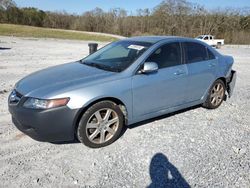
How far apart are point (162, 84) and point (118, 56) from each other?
0.96 metres

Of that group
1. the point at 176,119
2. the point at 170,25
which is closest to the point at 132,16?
the point at 170,25

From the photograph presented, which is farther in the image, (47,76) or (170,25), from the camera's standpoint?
(170,25)

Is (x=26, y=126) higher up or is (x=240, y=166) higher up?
(x=26, y=126)

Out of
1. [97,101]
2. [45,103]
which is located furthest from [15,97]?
[97,101]

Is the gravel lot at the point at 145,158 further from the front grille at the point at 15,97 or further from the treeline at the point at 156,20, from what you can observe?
the treeline at the point at 156,20

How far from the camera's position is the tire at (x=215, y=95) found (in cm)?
549

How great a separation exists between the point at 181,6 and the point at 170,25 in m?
3.92

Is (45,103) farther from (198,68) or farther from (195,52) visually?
(195,52)

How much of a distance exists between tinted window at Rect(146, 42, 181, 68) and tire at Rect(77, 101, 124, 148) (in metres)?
1.07

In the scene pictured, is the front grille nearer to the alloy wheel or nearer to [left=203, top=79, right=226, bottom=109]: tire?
the alloy wheel

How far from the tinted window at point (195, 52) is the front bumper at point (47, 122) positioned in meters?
2.58

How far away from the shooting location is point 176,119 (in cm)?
502

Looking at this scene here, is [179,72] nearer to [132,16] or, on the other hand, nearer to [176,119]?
[176,119]

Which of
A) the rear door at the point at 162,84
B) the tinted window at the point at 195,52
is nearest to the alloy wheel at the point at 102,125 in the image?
the rear door at the point at 162,84
